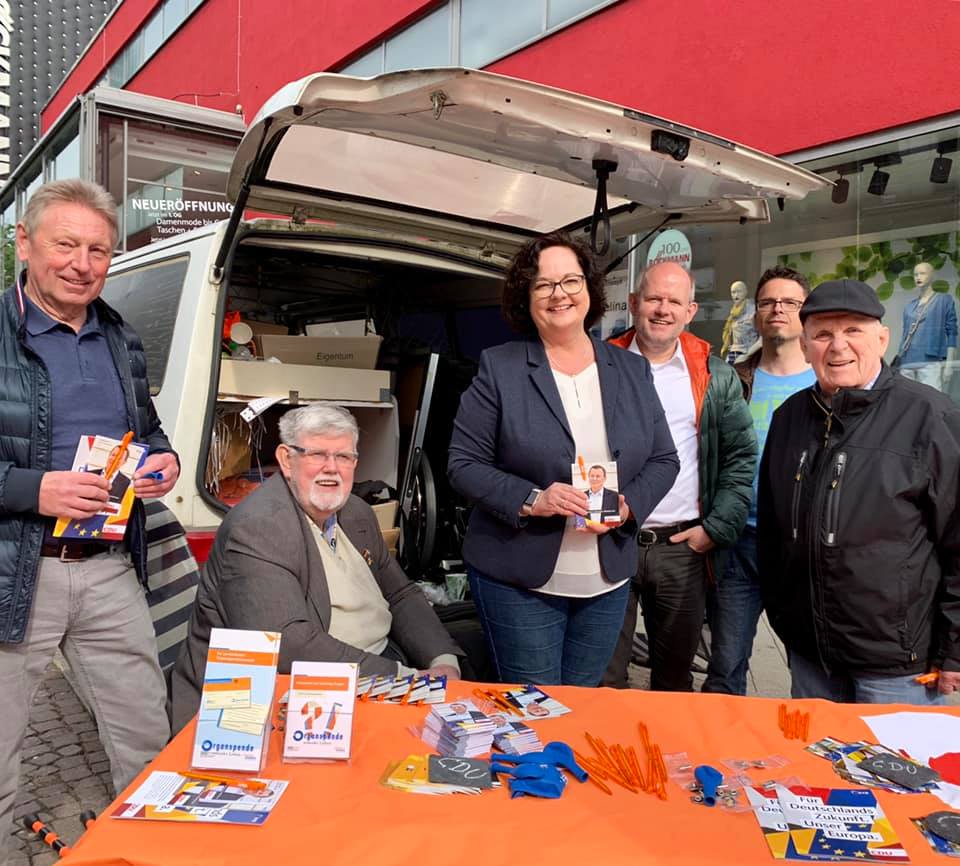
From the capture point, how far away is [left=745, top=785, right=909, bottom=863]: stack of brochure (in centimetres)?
123

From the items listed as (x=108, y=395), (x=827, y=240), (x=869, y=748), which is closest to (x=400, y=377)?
(x=108, y=395)

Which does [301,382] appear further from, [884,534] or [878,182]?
[878,182]

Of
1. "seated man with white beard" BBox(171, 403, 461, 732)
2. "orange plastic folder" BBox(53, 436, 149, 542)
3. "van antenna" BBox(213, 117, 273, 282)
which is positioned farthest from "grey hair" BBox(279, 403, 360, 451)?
"van antenna" BBox(213, 117, 273, 282)

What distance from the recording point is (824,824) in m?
1.30

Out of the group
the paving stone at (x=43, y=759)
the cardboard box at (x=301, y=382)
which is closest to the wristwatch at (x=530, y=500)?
the cardboard box at (x=301, y=382)

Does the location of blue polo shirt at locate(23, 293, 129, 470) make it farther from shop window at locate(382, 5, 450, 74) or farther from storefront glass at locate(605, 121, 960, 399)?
shop window at locate(382, 5, 450, 74)

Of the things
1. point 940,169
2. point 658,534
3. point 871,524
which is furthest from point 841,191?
point 871,524

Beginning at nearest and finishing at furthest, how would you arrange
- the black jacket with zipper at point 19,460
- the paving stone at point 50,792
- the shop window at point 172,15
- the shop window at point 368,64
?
the black jacket with zipper at point 19,460
the paving stone at point 50,792
the shop window at point 368,64
the shop window at point 172,15

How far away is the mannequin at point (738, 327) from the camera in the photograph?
5.55 metres

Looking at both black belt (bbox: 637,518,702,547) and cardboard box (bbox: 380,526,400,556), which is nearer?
black belt (bbox: 637,518,702,547)

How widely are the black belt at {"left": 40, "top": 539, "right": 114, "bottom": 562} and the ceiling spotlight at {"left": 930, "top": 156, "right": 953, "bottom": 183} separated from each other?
4753 mm

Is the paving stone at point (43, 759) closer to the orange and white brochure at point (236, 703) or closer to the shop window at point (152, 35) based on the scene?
the orange and white brochure at point (236, 703)

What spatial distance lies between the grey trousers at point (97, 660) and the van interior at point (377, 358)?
2.70 ft

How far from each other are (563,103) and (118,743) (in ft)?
7.00
